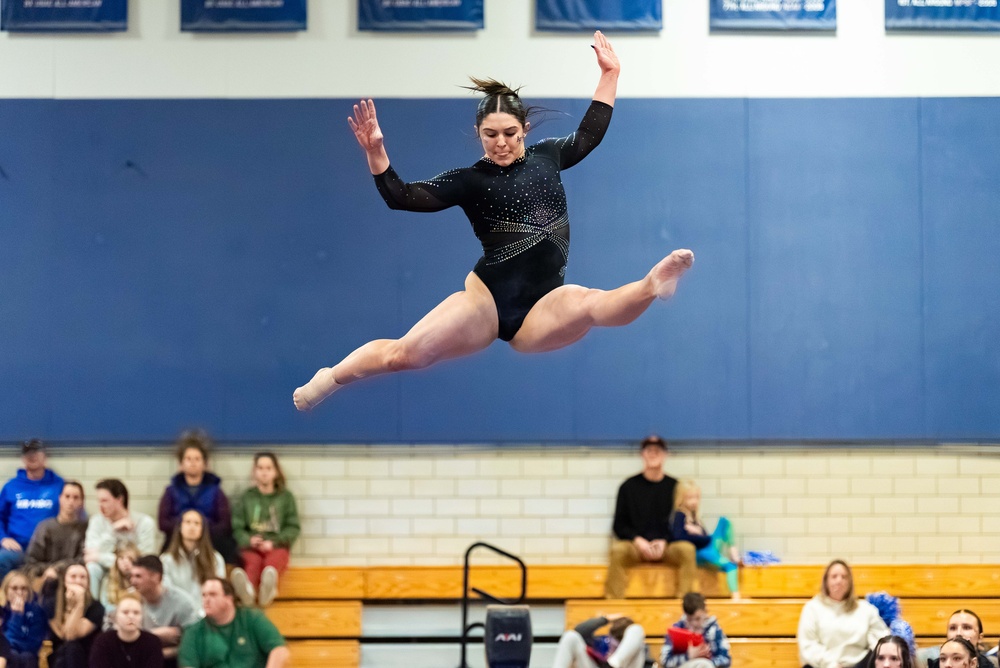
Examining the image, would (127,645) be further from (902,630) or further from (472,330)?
(902,630)

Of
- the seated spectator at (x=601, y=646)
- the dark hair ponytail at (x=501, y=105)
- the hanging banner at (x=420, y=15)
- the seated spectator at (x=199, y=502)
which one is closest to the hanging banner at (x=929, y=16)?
the hanging banner at (x=420, y=15)

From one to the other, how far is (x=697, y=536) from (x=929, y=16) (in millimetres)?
4652

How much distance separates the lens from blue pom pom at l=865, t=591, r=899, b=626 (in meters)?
8.89

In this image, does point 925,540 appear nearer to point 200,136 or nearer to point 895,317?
point 895,317

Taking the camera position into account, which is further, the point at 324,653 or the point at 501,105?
the point at 324,653

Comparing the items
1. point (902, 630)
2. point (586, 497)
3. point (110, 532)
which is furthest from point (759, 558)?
point (110, 532)

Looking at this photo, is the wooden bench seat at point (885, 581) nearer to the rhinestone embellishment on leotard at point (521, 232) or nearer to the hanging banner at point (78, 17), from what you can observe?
the rhinestone embellishment on leotard at point (521, 232)

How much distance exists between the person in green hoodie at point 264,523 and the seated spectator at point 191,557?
13.6 inches

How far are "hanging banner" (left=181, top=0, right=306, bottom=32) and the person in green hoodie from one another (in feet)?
11.3

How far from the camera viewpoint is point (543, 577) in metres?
9.80

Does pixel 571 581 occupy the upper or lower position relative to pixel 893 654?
upper

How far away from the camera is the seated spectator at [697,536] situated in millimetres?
9578

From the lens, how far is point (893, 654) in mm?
7348

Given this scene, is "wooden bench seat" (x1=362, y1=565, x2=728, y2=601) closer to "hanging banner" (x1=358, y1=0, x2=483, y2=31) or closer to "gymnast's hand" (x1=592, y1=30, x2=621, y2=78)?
"hanging banner" (x1=358, y1=0, x2=483, y2=31)
